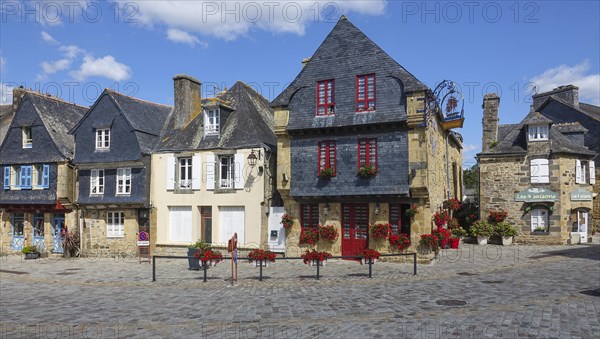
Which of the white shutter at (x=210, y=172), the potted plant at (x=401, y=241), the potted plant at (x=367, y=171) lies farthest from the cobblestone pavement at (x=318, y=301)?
the white shutter at (x=210, y=172)

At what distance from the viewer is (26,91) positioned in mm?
26000

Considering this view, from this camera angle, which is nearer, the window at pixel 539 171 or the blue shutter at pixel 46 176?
the window at pixel 539 171

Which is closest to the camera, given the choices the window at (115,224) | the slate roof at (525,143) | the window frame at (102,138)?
the window at (115,224)

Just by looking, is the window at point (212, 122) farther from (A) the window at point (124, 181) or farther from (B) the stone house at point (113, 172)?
(A) the window at point (124, 181)

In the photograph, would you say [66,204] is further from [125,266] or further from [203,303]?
[203,303]

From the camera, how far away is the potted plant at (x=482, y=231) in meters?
24.7

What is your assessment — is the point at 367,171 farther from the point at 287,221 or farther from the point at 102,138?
the point at 102,138

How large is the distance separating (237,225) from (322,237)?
420 cm

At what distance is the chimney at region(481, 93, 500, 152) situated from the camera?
87.0ft

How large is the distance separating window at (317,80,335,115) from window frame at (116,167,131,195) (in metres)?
10.4

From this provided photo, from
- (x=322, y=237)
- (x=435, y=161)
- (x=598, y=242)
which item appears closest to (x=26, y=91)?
(x=322, y=237)

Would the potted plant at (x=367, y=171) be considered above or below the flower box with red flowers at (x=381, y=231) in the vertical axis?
above

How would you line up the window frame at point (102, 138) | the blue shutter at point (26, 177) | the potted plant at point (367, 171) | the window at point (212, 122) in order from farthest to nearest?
the blue shutter at point (26, 177)
the window frame at point (102, 138)
the window at point (212, 122)
the potted plant at point (367, 171)

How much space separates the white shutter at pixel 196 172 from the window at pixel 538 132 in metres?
17.2
